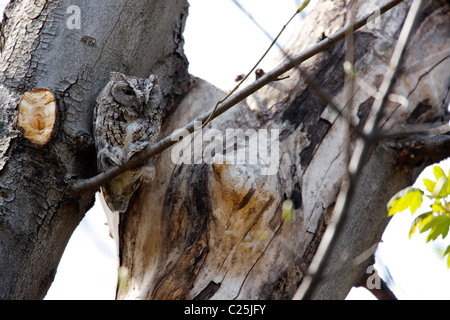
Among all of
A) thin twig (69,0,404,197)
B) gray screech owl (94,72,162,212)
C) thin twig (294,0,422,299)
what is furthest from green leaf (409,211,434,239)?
gray screech owl (94,72,162,212)

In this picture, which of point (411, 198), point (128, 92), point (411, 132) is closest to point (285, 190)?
point (411, 198)

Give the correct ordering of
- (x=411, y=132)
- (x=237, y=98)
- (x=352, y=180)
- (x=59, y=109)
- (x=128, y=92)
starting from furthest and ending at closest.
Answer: (x=128, y=92)
(x=59, y=109)
(x=237, y=98)
(x=411, y=132)
(x=352, y=180)

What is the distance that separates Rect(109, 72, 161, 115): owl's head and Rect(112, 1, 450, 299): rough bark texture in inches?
11.3

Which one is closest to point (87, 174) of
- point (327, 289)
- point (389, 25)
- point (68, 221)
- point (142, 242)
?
point (68, 221)

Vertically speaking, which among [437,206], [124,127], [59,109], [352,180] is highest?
[124,127]

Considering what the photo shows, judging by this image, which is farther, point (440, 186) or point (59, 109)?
point (59, 109)

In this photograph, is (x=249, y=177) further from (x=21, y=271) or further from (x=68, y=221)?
(x=21, y=271)

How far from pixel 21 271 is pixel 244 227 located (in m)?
0.99

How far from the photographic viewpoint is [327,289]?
7.69ft

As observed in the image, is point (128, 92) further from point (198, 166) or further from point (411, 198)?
point (411, 198)

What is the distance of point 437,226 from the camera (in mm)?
1727

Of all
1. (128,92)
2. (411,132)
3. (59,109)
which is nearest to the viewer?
(411,132)

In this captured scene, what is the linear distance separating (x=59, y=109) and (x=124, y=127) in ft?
1.22

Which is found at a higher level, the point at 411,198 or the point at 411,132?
the point at 411,198
